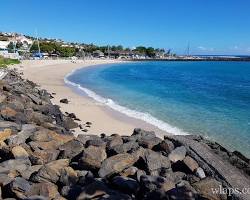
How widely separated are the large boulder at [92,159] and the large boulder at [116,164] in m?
0.20

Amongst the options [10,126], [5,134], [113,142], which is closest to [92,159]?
[113,142]

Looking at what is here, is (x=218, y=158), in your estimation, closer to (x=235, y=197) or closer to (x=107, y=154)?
(x=235, y=197)

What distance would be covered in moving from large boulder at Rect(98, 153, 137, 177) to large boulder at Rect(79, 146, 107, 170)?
20 cm

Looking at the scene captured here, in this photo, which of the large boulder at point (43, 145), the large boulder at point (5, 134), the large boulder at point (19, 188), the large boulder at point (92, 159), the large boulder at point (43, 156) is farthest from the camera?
the large boulder at point (5, 134)

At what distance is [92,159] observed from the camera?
7.27 m

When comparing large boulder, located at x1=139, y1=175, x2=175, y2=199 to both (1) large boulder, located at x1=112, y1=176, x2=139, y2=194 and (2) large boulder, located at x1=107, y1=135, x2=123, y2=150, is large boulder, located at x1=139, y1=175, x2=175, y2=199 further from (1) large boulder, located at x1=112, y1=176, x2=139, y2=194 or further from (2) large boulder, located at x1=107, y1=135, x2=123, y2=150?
(2) large boulder, located at x1=107, y1=135, x2=123, y2=150

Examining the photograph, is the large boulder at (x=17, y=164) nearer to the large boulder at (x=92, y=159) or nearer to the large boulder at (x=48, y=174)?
the large boulder at (x=48, y=174)

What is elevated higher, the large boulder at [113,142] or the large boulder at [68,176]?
the large boulder at [113,142]

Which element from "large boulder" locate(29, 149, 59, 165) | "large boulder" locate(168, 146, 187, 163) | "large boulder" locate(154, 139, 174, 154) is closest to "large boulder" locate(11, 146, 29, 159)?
"large boulder" locate(29, 149, 59, 165)

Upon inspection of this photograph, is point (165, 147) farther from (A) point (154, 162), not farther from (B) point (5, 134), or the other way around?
(B) point (5, 134)

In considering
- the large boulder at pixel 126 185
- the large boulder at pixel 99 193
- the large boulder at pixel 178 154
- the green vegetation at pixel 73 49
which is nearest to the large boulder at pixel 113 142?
the large boulder at pixel 178 154

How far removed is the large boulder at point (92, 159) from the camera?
23.5 feet

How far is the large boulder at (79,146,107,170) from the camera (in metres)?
7.16

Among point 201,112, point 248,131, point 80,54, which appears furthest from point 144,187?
point 80,54
